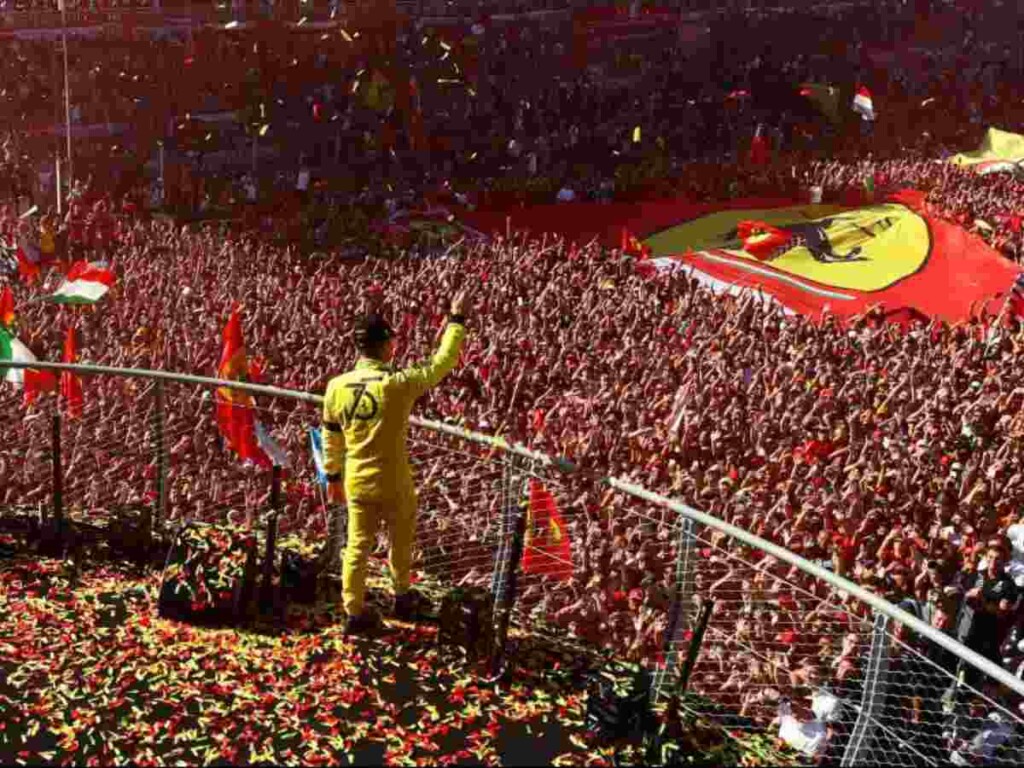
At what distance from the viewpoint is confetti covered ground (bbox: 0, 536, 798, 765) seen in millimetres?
6160

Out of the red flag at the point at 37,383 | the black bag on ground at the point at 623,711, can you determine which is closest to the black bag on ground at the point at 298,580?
the black bag on ground at the point at 623,711

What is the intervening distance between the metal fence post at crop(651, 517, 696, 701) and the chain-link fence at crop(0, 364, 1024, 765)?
0.01 m

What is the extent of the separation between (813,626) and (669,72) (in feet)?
86.5

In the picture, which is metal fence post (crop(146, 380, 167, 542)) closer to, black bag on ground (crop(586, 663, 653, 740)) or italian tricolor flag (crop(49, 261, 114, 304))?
black bag on ground (crop(586, 663, 653, 740))

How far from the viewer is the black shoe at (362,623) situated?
7137 mm

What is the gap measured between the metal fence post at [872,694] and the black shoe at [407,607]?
99.1 inches

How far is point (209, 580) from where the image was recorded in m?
7.30

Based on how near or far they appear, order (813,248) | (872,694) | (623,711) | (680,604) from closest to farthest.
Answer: (872,694) < (623,711) < (680,604) < (813,248)

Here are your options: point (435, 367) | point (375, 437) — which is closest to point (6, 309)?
point (375, 437)

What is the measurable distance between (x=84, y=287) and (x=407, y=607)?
8.11 meters

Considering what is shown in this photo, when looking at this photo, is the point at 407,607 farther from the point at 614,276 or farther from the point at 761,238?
the point at 761,238

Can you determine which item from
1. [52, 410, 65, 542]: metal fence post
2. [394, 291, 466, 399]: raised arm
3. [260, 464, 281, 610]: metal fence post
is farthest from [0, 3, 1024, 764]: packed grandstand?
[260, 464, 281, 610]: metal fence post

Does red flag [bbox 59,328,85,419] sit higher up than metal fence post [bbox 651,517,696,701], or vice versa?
metal fence post [bbox 651,517,696,701]

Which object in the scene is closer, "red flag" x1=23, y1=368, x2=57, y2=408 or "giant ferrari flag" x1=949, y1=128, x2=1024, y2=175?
"red flag" x1=23, y1=368, x2=57, y2=408
